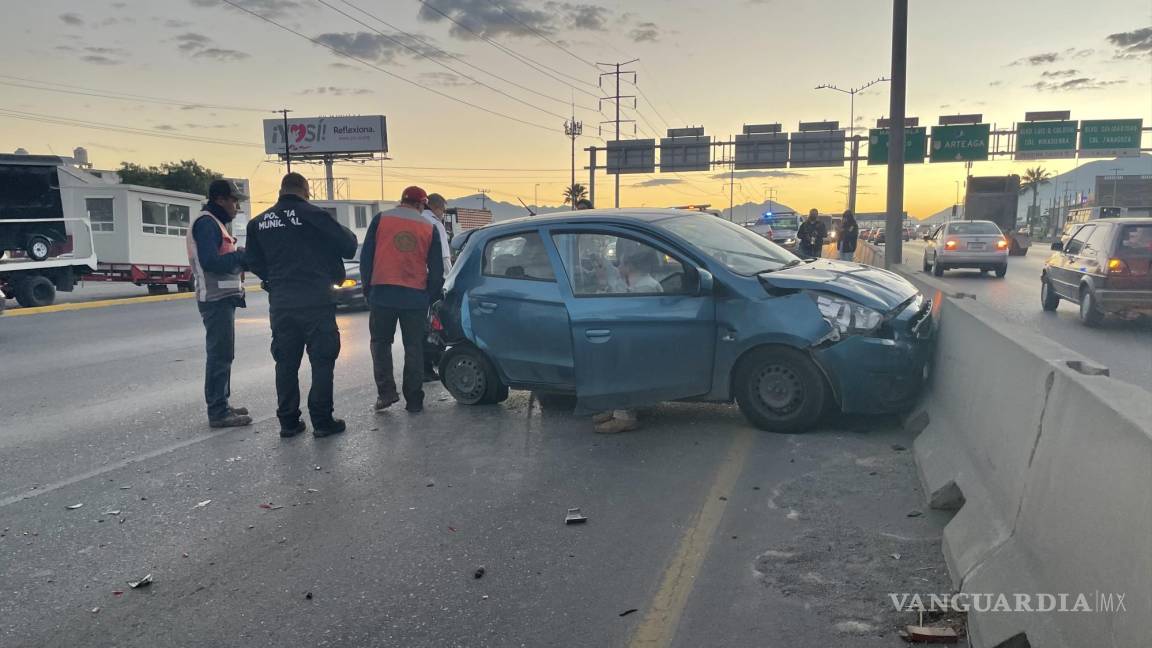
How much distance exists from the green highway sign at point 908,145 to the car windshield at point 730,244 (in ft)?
126

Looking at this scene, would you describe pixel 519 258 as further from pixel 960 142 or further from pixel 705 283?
pixel 960 142

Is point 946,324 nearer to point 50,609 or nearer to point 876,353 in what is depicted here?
point 876,353

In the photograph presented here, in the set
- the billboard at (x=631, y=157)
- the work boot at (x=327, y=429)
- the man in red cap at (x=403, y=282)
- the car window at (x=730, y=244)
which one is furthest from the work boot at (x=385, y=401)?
the billboard at (x=631, y=157)

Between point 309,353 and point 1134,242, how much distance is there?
11089mm

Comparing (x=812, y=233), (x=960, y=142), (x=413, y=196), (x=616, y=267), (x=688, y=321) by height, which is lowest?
(x=688, y=321)

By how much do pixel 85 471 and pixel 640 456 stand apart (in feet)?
12.5

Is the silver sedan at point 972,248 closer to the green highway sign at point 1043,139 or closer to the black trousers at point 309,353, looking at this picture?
the black trousers at point 309,353

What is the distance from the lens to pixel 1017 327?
4.42 m

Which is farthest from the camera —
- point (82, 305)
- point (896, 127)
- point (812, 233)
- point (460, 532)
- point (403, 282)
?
point (812, 233)

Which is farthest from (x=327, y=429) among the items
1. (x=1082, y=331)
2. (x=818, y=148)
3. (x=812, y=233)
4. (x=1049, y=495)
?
(x=818, y=148)

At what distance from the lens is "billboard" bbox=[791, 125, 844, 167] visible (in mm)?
45250

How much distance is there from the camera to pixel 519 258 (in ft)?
21.1

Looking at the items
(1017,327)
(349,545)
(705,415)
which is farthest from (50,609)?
(1017,327)

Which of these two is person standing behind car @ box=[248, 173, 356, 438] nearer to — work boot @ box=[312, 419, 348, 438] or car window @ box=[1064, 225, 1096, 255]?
work boot @ box=[312, 419, 348, 438]
